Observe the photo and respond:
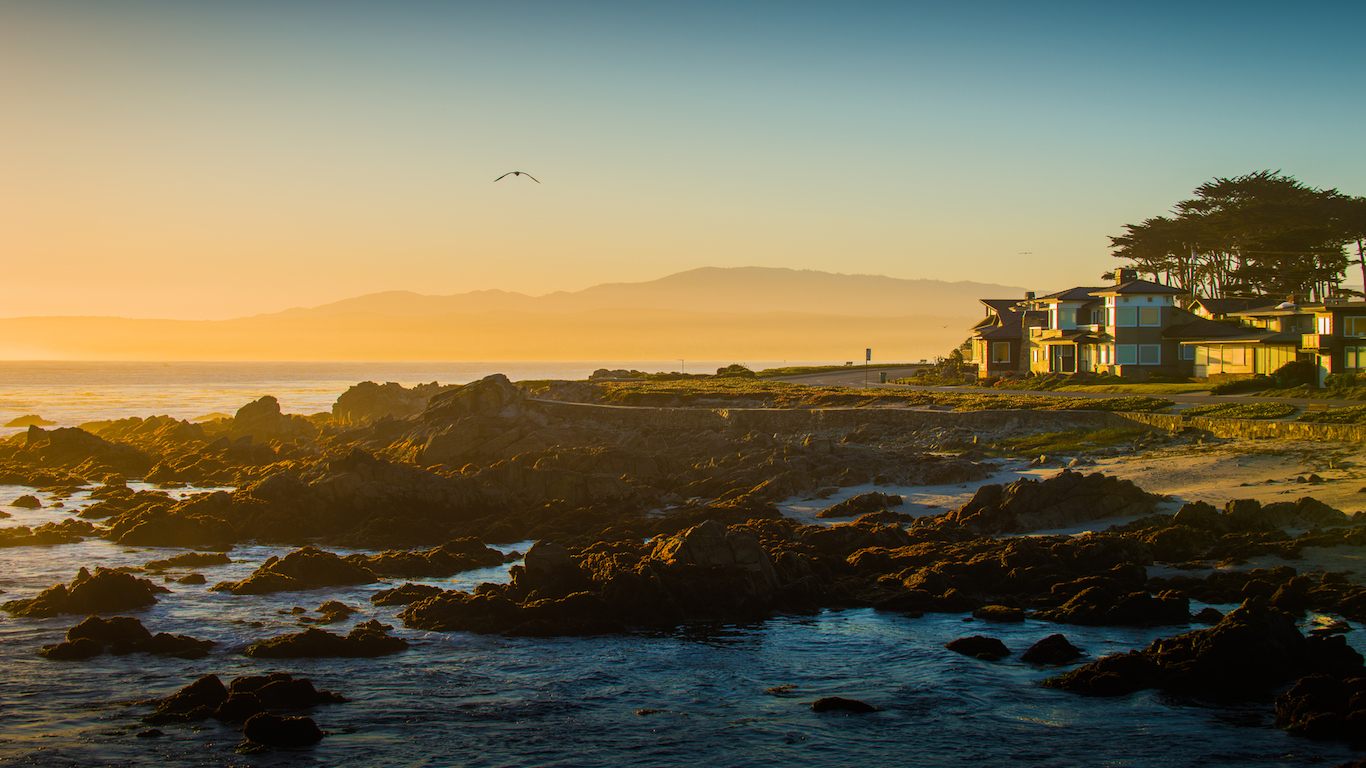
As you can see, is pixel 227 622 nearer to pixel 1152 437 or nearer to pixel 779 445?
pixel 779 445

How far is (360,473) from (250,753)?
18315 mm

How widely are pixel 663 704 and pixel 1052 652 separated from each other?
20.5 feet

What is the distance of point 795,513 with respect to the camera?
2775 centimetres

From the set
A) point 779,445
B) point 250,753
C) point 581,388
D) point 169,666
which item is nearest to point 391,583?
point 169,666

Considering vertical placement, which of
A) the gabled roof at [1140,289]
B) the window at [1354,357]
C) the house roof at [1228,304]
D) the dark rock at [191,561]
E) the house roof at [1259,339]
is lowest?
the dark rock at [191,561]

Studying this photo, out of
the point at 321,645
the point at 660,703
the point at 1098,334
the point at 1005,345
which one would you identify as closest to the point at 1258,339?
the point at 1098,334

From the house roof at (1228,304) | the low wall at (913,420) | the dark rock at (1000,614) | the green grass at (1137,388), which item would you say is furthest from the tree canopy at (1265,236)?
the dark rock at (1000,614)

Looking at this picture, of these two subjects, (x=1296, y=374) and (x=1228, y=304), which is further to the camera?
(x=1228, y=304)

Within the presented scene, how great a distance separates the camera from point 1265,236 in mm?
64688

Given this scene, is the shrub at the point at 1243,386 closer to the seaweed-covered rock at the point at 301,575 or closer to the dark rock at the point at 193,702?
the seaweed-covered rock at the point at 301,575

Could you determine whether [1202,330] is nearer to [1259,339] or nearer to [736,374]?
[1259,339]

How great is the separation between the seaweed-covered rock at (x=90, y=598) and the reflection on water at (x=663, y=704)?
1.60 ft

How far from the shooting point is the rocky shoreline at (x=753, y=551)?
49.5 feet

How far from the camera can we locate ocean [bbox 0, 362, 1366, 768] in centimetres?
1207
